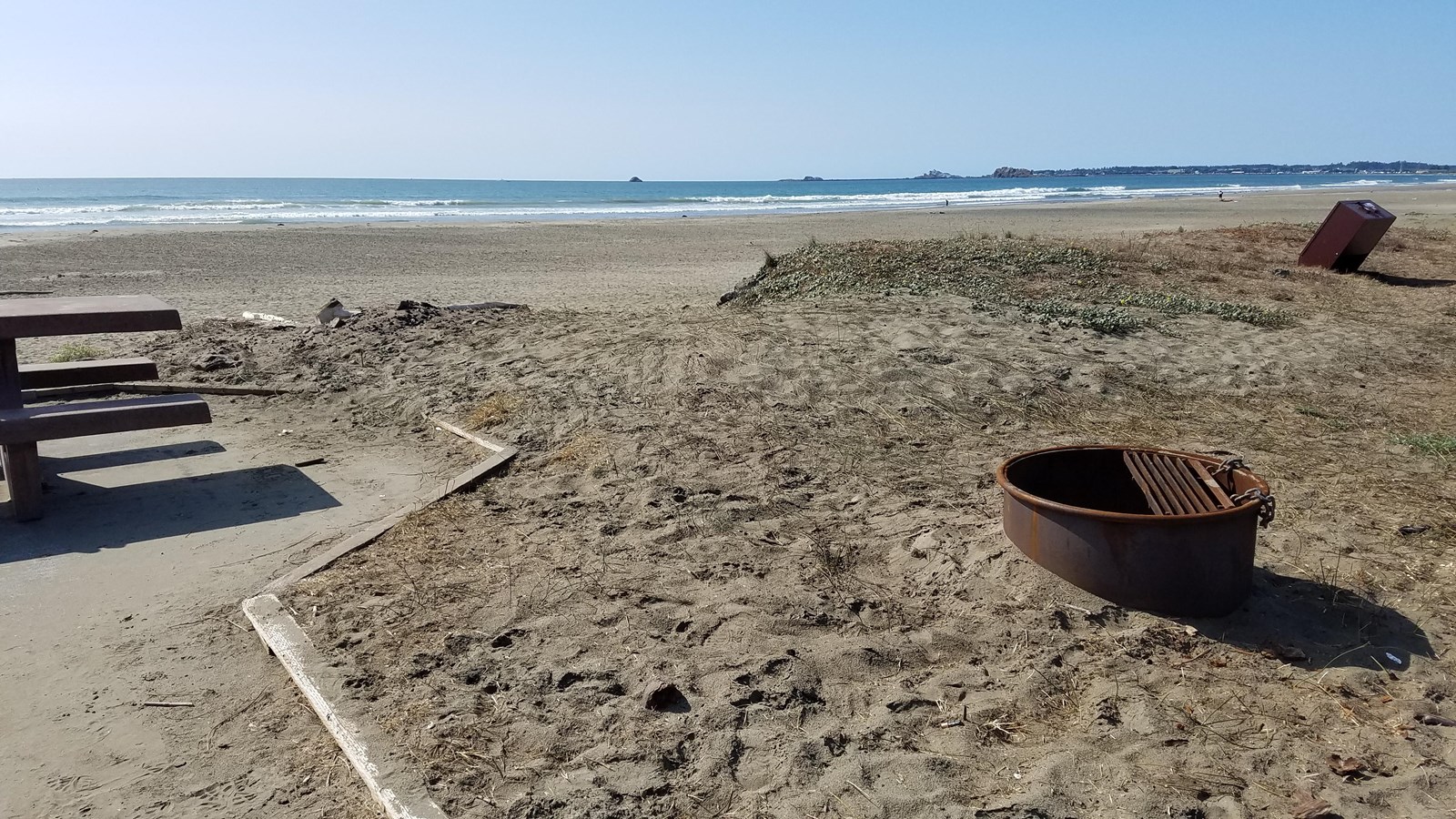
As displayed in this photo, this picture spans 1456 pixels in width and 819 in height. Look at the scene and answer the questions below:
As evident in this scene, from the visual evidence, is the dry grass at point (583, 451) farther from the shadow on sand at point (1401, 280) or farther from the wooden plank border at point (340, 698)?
the shadow on sand at point (1401, 280)

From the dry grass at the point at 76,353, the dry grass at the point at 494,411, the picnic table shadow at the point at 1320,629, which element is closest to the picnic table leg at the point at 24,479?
the dry grass at the point at 494,411

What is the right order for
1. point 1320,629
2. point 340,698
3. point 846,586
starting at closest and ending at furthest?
point 340,698
point 1320,629
point 846,586

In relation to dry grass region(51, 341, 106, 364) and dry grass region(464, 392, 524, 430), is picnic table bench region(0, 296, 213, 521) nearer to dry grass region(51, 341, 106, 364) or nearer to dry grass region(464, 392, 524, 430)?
dry grass region(464, 392, 524, 430)

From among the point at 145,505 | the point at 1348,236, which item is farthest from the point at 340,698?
the point at 1348,236

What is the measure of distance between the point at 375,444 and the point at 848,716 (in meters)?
4.45

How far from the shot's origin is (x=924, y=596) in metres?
3.94

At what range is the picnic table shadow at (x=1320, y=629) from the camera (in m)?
3.46

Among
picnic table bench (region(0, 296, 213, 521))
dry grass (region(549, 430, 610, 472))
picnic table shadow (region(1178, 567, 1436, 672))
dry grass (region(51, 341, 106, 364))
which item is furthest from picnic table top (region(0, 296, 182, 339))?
picnic table shadow (region(1178, 567, 1436, 672))

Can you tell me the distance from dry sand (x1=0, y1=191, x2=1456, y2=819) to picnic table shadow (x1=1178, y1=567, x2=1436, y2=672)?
0.01 meters

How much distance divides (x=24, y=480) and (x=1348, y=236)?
1308cm

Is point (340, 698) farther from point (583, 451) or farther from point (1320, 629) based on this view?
point (1320, 629)

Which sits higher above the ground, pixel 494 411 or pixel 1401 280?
pixel 1401 280

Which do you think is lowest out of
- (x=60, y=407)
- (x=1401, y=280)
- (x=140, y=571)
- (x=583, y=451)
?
(x=140, y=571)

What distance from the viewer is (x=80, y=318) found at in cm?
538
